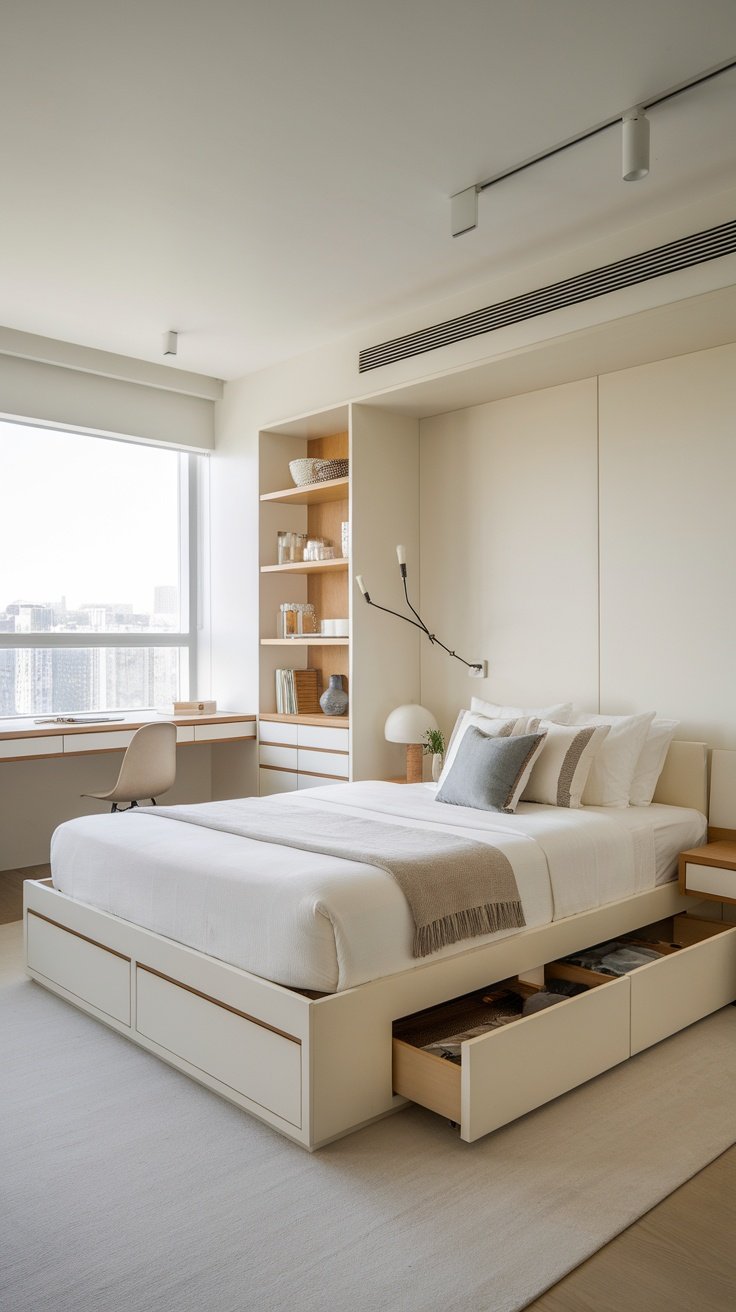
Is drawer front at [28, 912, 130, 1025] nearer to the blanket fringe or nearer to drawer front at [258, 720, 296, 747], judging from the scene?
the blanket fringe

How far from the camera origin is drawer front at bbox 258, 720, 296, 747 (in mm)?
5059

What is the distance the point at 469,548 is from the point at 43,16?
2948 mm

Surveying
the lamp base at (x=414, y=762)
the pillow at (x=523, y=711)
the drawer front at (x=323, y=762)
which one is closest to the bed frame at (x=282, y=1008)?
the pillow at (x=523, y=711)

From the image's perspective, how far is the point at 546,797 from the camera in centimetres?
352

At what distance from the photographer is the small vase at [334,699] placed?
4973 millimetres

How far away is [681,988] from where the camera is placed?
2.82 meters

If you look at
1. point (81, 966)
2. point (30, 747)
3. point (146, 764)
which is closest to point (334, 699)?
point (146, 764)

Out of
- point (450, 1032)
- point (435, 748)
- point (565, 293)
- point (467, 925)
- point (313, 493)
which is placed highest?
point (565, 293)

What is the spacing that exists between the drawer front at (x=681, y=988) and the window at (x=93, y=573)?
3629 mm

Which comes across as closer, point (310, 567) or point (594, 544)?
point (594, 544)

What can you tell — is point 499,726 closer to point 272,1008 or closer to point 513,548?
point 513,548

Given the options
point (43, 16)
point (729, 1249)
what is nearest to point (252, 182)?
point (43, 16)

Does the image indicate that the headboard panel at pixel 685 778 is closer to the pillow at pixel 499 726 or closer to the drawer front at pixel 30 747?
the pillow at pixel 499 726

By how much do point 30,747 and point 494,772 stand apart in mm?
2305
